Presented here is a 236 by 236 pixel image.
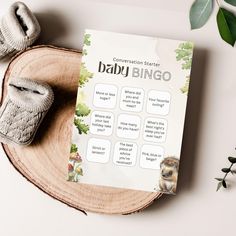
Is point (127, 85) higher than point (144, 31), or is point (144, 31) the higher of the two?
point (144, 31)

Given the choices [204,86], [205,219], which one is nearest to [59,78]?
[204,86]

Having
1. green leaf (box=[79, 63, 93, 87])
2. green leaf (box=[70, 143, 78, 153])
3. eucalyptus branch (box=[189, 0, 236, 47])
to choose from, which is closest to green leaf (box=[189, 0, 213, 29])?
eucalyptus branch (box=[189, 0, 236, 47])

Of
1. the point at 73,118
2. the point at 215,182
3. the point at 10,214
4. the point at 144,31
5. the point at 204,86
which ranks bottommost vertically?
the point at 10,214

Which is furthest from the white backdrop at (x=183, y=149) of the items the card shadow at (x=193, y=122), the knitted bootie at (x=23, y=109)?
the knitted bootie at (x=23, y=109)

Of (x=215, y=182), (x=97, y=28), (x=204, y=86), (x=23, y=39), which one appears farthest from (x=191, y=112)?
(x=23, y=39)

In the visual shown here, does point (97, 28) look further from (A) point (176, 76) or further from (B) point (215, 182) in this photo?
(B) point (215, 182)

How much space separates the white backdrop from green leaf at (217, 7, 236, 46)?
34 millimetres

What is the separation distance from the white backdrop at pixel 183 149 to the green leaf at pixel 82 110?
5.5 inches

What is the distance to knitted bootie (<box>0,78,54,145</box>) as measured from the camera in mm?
1060

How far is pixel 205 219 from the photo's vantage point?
118 centimetres

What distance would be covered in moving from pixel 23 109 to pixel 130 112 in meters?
0.23

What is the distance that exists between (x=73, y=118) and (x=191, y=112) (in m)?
0.27

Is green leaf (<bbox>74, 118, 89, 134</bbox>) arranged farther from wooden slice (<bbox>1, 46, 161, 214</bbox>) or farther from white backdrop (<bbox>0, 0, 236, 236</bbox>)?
white backdrop (<bbox>0, 0, 236, 236</bbox>)

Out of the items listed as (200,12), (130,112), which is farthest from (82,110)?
(200,12)
